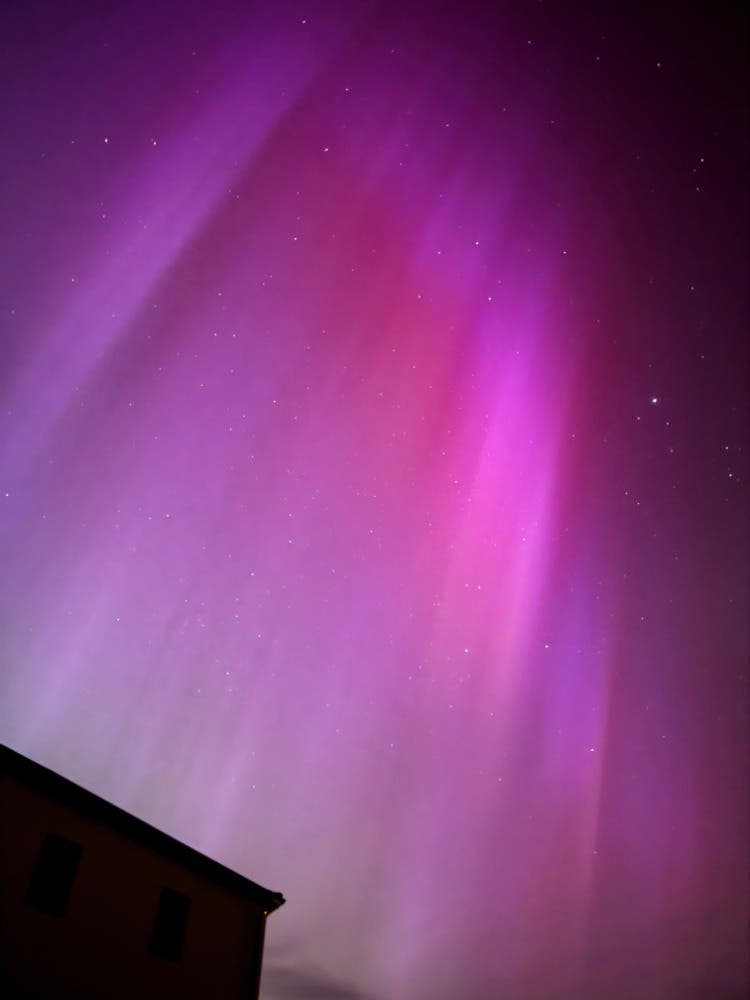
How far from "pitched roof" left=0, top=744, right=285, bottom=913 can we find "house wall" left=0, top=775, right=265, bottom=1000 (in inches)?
6.1

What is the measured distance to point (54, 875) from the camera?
41.2ft

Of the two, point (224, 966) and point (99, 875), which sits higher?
point (99, 875)

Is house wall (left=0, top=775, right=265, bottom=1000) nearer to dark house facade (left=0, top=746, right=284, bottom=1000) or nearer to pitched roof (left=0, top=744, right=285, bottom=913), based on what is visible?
dark house facade (left=0, top=746, right=284, bottom=1000)

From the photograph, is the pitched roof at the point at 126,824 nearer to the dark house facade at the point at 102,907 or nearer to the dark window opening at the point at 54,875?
the dark house facade at the point at 102,907

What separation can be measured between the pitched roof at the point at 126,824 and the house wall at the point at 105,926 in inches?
6.1

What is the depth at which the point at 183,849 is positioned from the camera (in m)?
15.5

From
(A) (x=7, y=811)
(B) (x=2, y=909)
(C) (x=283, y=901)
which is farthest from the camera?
(C) (x=283, y=901)

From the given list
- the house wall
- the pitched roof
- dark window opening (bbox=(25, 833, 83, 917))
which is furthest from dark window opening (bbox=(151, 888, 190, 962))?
dark window opening (bbox=(25, 833, 83, 917))

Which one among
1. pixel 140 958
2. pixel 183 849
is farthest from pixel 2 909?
pixel 183 849

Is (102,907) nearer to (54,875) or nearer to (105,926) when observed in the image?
(105,926)

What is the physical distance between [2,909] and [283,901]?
8.43m

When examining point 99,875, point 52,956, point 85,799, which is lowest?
point 52,956

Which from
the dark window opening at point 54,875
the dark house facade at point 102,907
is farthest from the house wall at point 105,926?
the dark window opening at point 54,875

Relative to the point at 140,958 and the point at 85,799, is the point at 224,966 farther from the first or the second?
the point at 85,799
